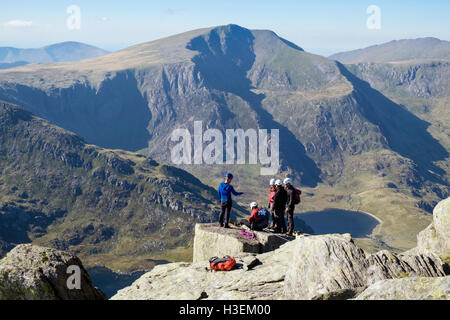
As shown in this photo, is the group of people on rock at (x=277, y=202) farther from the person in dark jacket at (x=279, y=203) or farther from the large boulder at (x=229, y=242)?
the large boulder at (x=229, y=242)

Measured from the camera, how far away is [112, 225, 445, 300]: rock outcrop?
76.9 feet

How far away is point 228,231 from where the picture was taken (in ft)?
140

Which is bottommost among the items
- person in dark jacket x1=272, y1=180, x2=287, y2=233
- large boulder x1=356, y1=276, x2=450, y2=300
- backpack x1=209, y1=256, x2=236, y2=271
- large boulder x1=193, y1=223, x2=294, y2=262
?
large boulder x1=193, y1=223, x2=294, y2=262

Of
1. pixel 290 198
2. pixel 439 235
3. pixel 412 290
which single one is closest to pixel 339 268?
pixel 412 290

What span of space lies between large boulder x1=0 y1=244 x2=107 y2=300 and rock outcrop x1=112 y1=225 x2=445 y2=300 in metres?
8.24

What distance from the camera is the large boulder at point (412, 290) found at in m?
17.9

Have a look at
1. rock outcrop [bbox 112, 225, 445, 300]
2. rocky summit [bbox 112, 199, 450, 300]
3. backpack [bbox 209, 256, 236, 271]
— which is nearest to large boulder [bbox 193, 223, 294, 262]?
rocky summit [bbox 112, 199, 450, 300]

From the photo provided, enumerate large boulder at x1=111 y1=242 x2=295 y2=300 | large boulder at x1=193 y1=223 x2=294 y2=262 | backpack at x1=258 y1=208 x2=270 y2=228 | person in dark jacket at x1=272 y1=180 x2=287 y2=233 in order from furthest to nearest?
backpack at x1=258 y1=208 x2=270 y2=228
person in dark jacket at x1=272 y1=180 x2=287 y2=233
large boulder at x1=193 y1=223 x2=294 y2=262
large boulder at x1=111 y1=242 x2=295 y2=300

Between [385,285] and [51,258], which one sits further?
[51,258]

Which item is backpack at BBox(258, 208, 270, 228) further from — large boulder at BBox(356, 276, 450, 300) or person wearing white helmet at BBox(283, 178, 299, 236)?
large boulder at BBox(356, 276, 450, 300)

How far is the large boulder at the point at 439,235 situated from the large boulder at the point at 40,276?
2785cm
